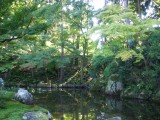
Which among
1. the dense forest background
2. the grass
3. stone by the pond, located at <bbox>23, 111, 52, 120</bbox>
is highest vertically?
the dense forest background

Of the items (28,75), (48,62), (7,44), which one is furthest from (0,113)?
(28,75)

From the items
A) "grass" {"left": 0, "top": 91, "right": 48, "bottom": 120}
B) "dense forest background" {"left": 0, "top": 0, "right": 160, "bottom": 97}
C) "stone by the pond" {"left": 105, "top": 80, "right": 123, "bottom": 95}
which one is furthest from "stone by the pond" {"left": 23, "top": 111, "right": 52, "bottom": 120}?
"stone by the pond" {"left": 105, "top": 80, "right": 123, "bottom": 95}

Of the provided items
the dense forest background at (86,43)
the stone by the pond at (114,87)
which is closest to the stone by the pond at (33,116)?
the dense forest background at (86,43)

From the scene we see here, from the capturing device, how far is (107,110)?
11984 mm

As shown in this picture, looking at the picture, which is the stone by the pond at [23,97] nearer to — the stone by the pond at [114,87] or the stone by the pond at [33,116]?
the stone by the pond at [33,116]

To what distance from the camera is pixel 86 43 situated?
22.2m

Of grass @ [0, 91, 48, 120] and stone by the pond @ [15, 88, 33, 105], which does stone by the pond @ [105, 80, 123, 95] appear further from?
grass @ [0, 91, 48, 120]

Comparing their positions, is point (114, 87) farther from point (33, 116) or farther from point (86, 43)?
point (33, 116)

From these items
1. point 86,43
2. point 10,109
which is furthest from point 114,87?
point 10,109

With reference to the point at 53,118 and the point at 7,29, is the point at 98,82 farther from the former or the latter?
the point at 7,29

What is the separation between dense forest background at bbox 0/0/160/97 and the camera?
22.1ft

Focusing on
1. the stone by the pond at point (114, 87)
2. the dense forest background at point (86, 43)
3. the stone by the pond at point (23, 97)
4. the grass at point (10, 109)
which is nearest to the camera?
the dense forest background at point (86, 43)

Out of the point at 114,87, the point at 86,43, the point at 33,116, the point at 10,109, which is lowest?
the point at 33,116

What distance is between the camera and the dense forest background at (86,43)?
6727 millimetres
